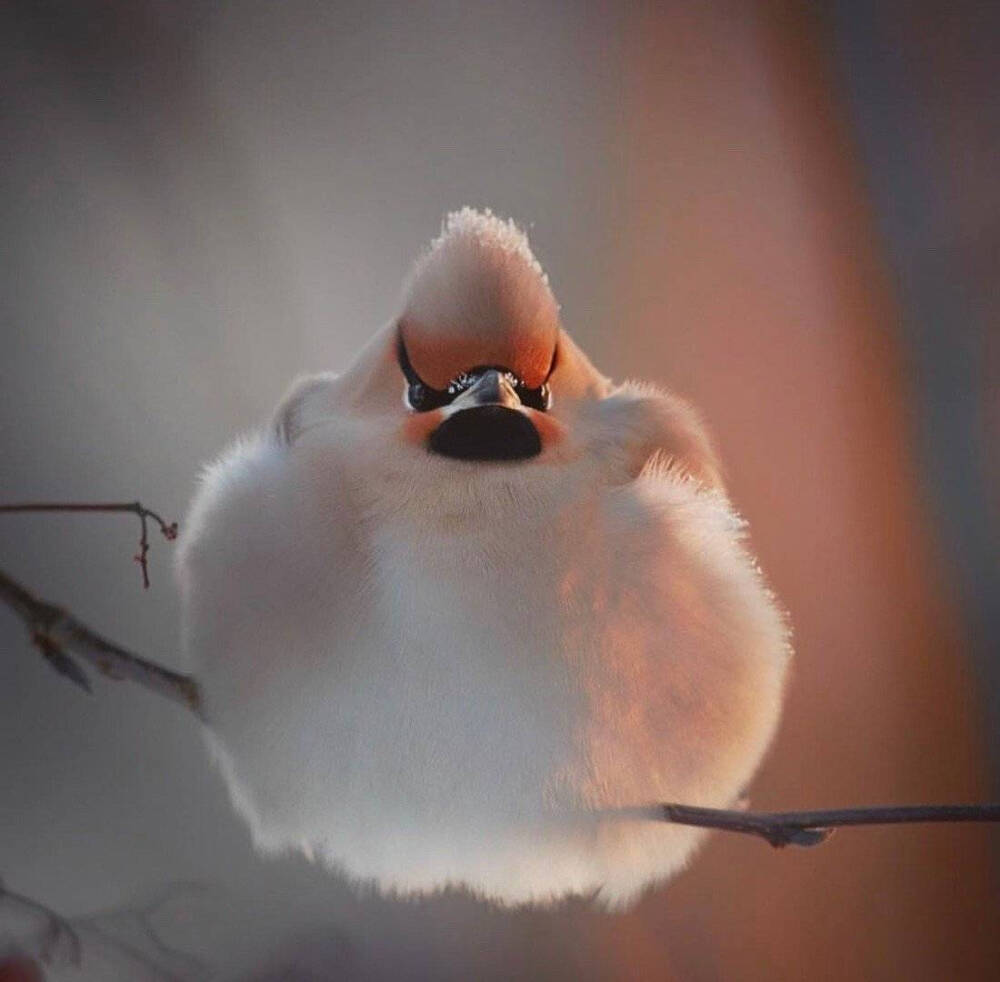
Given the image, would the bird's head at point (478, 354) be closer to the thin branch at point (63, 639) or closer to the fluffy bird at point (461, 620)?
the fluffy bird at point (461, 620)

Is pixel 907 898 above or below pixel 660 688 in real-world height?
below

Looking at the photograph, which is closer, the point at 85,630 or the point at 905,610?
the point at 85,630

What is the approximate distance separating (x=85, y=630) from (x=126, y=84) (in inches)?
15.2

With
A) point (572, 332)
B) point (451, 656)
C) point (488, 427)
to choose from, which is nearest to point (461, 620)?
point (451, 656)

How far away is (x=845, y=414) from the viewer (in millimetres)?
891

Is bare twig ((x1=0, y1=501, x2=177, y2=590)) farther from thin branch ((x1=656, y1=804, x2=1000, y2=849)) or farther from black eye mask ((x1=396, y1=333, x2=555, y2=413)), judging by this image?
thin branch ((x1=656, y1=804, x2=1000, y2=849))

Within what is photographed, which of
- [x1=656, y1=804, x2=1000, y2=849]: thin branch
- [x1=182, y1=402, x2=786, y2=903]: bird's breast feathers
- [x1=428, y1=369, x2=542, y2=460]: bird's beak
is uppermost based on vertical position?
[x1=428, y1=369, x2=542, y2=460]: bird's beak

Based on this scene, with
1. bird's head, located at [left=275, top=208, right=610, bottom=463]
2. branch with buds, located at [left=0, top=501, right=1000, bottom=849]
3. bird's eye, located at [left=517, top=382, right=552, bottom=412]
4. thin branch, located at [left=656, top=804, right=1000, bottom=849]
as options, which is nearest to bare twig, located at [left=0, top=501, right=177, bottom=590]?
branch with buds, located at [left=0, top=501, right=1000, bottom=849]

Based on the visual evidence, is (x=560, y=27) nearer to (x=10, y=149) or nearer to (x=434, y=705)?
(x=10, y=149)

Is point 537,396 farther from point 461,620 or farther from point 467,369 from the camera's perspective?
point 461,620

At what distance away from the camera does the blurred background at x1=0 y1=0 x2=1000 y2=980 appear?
0.71 meters

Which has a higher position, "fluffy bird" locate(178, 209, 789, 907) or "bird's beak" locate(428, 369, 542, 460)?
"bird's beak" locate(428, 369, 542, 460)

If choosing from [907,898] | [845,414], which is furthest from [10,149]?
[907,898]

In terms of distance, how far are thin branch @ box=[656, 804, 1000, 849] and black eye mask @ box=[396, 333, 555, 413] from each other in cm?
30
